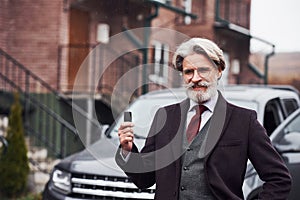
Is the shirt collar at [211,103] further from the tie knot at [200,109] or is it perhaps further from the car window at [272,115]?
the car window at [272,115]

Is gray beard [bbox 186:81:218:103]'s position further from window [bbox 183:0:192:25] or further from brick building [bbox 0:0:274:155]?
window [bbox 183:0:192:25]

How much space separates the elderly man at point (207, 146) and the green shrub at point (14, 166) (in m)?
5.41

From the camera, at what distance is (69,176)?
494cm

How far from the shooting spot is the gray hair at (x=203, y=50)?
2518mm

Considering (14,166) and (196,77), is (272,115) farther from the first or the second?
(14,166)

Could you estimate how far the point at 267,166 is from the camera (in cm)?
251

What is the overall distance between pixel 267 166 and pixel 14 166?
5.80 meters

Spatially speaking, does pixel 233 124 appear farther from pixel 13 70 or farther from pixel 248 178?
pixel 13 70

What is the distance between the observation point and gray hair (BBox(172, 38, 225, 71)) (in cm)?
252

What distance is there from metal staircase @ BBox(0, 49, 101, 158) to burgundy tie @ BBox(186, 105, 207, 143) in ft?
23.4

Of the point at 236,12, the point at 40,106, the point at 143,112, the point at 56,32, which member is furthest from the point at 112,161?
the point at 236,12

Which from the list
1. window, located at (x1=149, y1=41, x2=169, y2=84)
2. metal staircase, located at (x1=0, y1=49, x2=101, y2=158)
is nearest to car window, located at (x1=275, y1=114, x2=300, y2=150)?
window, located at (x1=149, y1=41, x2=169, y2=84)

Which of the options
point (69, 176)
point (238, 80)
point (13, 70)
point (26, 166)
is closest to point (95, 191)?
point (69, 176)

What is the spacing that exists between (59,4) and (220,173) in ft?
29.1
